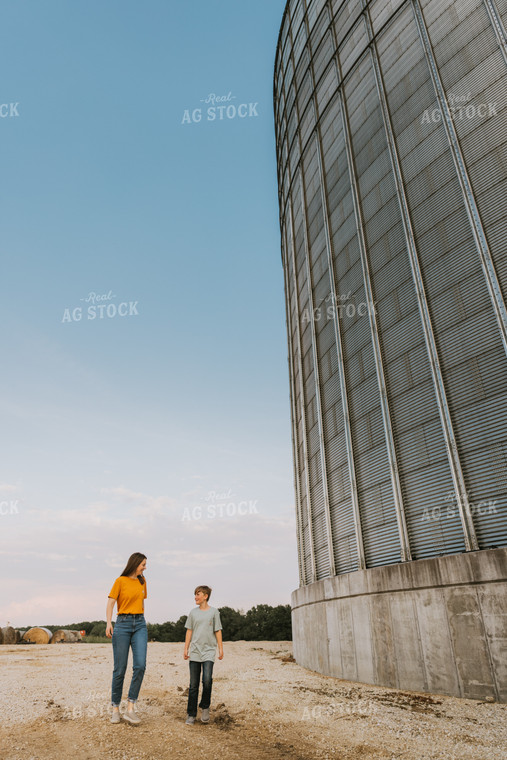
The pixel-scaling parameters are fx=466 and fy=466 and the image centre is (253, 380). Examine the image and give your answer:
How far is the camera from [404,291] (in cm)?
1358

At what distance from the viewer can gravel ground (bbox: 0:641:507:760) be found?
571cm

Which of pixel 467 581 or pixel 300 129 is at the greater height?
pixel 300 129

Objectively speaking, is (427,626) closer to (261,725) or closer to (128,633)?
(261,725)

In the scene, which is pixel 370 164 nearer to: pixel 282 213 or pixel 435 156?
pixel 435 156

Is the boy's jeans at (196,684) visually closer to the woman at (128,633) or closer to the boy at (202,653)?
the boy at (202,653)

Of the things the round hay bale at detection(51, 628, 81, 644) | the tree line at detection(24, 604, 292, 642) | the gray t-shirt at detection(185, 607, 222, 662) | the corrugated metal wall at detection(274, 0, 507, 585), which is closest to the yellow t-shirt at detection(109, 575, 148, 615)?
the gray t-shirt at detection(185, 607, 222, 662)

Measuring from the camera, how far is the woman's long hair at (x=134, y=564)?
7.09 m

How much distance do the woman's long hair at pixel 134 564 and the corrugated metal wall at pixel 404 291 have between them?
696 cm

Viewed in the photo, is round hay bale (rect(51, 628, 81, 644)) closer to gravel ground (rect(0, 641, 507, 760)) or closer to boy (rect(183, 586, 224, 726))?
gravel ground (rect(0, 641, 507, 760))

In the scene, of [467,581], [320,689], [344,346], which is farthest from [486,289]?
[320,689]

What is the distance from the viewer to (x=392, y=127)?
1544cm

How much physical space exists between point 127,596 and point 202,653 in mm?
1407

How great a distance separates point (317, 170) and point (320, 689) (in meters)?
18.7

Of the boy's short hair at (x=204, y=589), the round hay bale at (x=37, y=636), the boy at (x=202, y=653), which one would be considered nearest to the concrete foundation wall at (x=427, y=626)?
the boy at (x=202, y=653)
